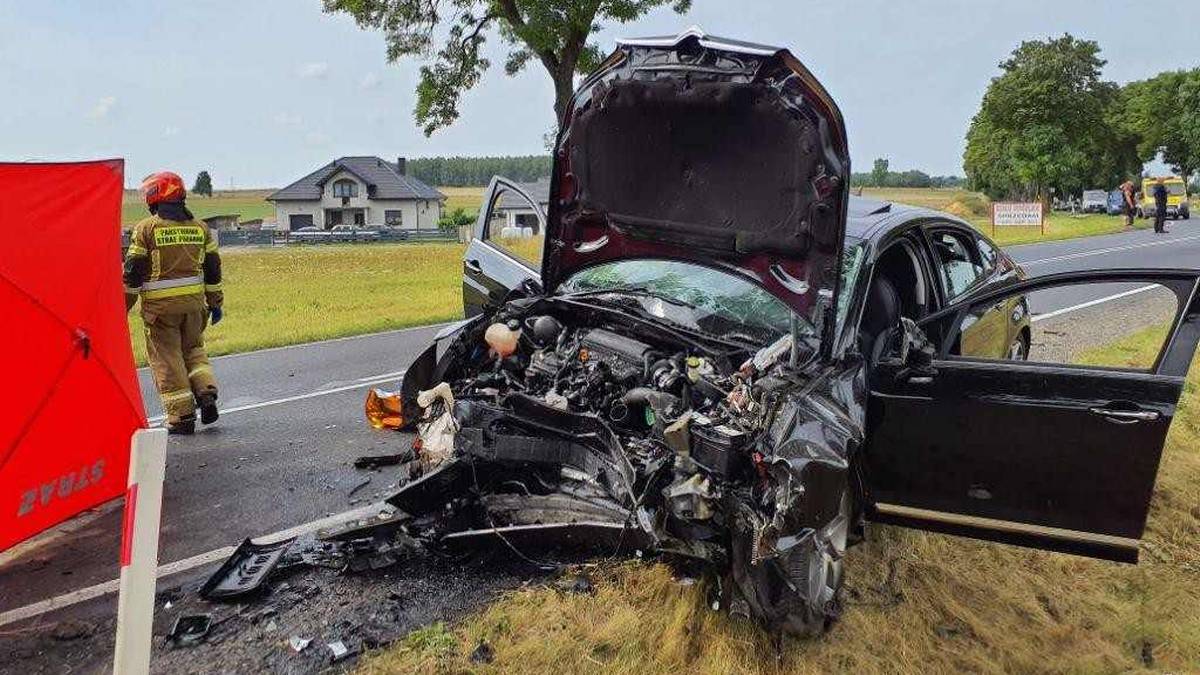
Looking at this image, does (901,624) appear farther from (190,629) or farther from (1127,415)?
(190,629)

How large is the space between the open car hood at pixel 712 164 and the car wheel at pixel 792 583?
101 centimetres

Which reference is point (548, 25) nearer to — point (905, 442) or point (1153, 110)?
point (905, 442)

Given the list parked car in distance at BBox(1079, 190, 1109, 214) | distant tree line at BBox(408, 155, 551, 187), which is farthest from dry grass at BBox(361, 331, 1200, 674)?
distant tree line at BBox(408, 155, 551, 187)

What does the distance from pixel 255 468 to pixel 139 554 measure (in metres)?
2.88

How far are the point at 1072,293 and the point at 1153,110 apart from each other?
54.1 meters

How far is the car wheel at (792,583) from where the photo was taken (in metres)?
2.88

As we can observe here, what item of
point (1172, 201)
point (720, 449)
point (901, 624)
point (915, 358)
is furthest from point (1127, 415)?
point (1172, 201)

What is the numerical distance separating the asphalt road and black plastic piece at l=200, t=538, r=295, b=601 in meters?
0.37

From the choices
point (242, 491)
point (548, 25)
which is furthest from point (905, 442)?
point (548, 25)

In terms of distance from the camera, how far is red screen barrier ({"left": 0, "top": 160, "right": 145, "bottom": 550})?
11.8 feet

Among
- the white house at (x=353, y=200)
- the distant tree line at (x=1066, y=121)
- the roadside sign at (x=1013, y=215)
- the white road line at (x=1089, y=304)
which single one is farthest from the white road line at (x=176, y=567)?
the white house at (x=353, y=200)

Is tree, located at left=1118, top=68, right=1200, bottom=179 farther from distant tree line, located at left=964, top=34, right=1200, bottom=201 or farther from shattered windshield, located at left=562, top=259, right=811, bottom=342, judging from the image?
shattered windshield, located at left=562, top=259, right=811, bottom=342

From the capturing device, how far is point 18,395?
361cm

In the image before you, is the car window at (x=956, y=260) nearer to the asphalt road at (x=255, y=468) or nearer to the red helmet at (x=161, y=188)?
the asphalt road at (x=255, y=468)
